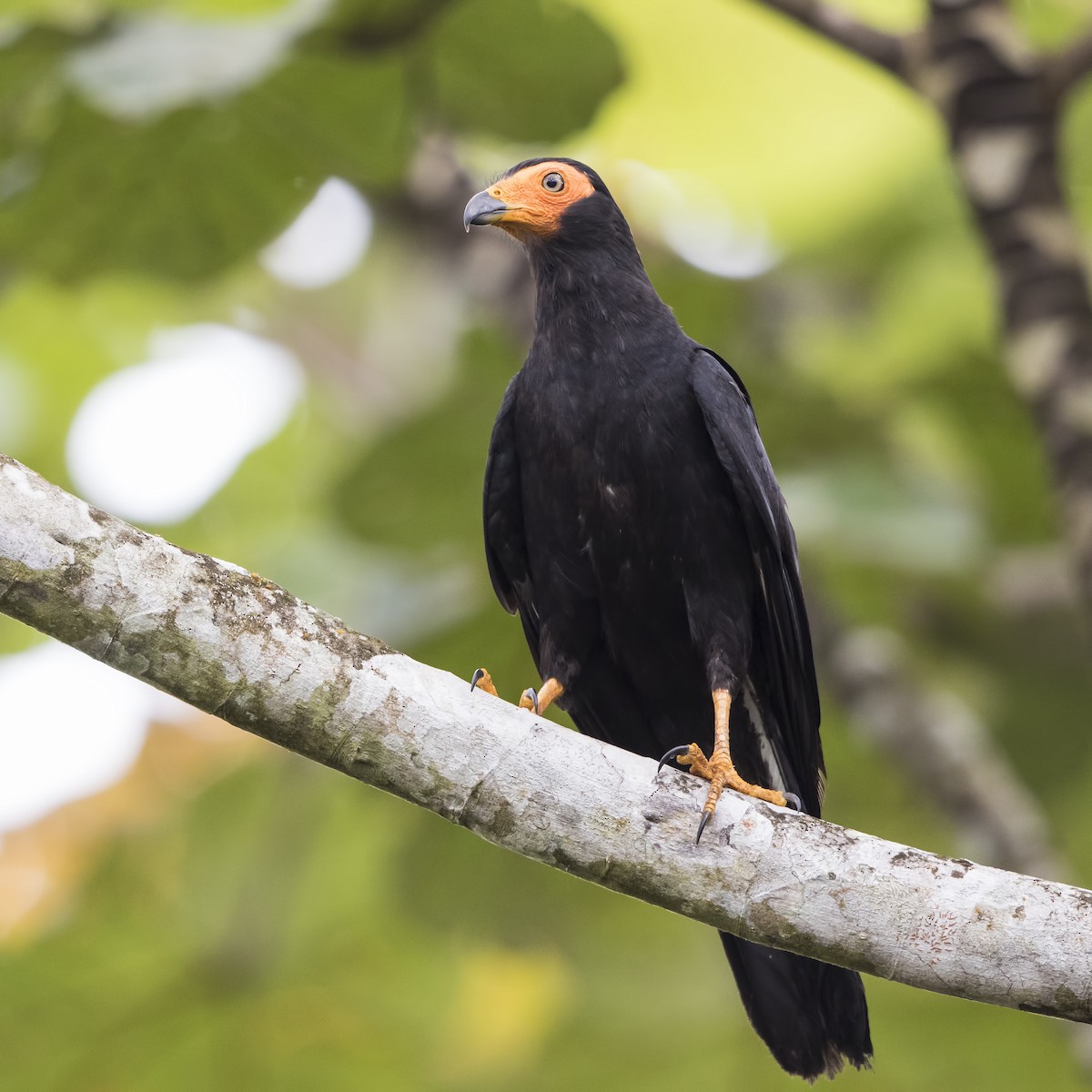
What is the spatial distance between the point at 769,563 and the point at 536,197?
1.39 metres

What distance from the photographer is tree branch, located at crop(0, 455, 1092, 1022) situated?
2.63 metres

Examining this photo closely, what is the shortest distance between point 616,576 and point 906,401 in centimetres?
231

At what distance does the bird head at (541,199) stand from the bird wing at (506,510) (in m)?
0.51

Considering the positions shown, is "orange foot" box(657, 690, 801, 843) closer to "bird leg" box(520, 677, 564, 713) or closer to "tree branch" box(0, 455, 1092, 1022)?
"tree branch" box(0, 455, 1092, 1022)

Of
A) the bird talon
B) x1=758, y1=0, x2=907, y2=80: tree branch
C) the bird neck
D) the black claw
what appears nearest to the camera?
the black claw

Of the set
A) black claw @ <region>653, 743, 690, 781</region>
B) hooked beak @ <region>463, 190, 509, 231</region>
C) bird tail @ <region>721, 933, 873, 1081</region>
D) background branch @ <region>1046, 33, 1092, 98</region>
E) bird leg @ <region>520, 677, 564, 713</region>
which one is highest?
background branch @ <region>1046, 33, 1092, 98</region>

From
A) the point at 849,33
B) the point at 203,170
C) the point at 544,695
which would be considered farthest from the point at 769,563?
the point at 203,170

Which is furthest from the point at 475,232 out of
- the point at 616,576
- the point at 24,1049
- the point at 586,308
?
the point at 24,1049

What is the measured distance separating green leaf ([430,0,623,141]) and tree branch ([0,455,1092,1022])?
2.72 meters

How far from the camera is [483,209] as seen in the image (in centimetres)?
445

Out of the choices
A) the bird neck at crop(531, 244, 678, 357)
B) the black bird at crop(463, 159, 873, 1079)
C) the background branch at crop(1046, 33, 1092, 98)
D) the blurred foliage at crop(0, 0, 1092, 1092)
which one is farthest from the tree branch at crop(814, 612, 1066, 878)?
the background branch at crop(1046, 33, 1092, 98)

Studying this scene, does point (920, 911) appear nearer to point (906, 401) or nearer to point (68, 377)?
point (906, 401)

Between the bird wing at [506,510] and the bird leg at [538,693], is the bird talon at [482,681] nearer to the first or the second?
the bird leg at [538,693]

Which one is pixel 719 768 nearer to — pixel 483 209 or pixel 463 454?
pixel 483 209
